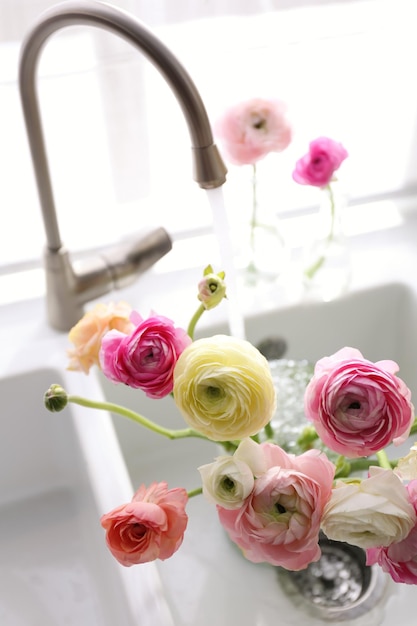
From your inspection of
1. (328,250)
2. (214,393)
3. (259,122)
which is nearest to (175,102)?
(259,122)

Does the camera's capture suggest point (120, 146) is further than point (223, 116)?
Yes

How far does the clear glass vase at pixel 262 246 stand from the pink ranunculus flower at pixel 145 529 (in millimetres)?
491

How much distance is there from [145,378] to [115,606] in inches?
14.0

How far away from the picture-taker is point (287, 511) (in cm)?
49

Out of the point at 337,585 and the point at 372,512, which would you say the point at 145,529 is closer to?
the point at 372,512

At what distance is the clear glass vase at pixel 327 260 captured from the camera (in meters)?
0.95

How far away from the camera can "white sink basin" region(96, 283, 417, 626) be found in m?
0.77

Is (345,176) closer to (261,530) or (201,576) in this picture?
(201,576)

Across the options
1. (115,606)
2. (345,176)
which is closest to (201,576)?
(115,606)

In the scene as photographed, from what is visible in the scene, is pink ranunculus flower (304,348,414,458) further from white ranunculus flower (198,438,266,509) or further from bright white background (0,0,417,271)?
bright white background (0,0,417,271)

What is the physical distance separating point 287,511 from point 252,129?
1.47 ft

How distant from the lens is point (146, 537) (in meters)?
0.50

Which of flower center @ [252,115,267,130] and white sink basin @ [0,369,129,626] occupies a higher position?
flower center @ [252,115,267,130]

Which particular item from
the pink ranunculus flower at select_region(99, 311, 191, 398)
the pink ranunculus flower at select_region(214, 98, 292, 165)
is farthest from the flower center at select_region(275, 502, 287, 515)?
the pink ranunculus flower at select_region(214, 98, 292, 165)
